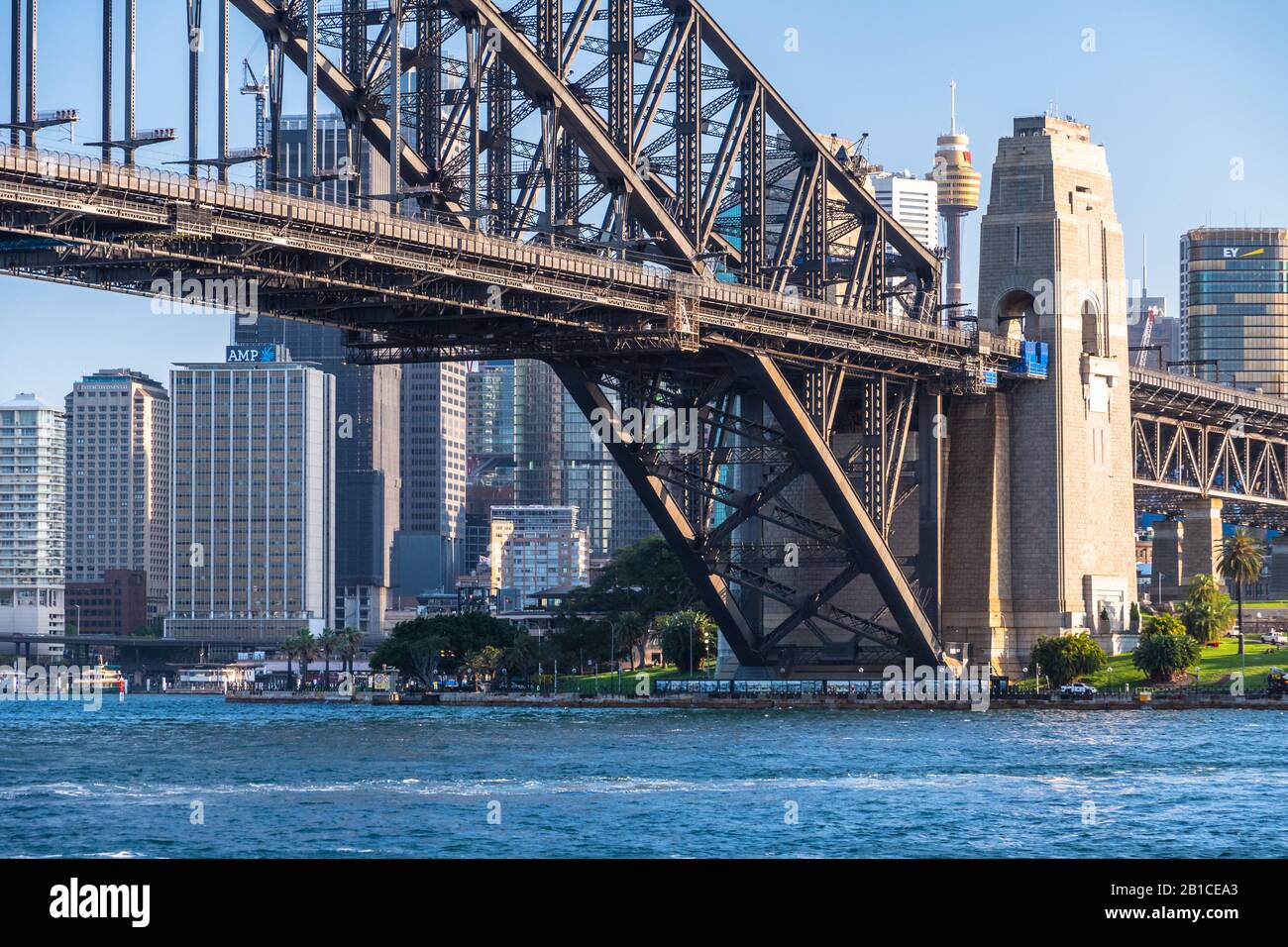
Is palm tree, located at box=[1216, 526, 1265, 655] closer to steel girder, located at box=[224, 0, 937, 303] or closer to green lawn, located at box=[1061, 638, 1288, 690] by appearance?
green lawn, located at box=[1061, 638, 1288, 690]

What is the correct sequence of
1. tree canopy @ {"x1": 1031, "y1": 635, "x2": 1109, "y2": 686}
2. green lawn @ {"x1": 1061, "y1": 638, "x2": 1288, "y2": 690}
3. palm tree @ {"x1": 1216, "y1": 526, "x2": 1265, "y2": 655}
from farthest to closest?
palm tree @ {"x1": 1216, "y1": 526, "x2": 1265, "y2": 655}, green lawn @ {"x1": 1061, "y1": 638, "x2": 1288, "y2": 690}, tree canopy @ {"x1": 1031, "y1": 635, "x2": 1109, "y2": 686}

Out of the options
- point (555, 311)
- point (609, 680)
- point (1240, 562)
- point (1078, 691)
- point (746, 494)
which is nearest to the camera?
point (555, 311)

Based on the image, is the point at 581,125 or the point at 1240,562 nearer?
the point at 581,125

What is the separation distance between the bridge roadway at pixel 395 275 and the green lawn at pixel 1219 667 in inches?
872

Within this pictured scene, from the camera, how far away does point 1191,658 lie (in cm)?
12494

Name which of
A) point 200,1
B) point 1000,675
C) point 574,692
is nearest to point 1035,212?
point 1000,675

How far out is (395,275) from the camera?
83000mm

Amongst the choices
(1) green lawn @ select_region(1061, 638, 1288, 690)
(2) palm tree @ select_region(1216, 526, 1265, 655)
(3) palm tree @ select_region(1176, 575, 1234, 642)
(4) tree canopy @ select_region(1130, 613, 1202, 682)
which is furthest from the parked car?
(2) palm tree @ select_region(1216, 526, 1265, 655)

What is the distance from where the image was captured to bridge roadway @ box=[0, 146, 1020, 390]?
68312mm

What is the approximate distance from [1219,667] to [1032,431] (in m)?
19.7

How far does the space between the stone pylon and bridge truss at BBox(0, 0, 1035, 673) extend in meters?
3.58

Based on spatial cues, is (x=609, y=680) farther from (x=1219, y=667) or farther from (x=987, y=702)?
(x=1219, y=667)

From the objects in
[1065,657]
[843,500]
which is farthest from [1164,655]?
[843,500]

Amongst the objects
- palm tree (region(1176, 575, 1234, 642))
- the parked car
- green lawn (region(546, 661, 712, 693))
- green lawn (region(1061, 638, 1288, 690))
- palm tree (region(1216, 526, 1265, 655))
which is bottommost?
green lawn (region(546, 661, 712, 693))
